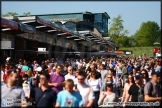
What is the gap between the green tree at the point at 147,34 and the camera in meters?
102

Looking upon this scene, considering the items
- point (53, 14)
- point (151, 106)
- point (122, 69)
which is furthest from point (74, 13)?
point (151, 106)

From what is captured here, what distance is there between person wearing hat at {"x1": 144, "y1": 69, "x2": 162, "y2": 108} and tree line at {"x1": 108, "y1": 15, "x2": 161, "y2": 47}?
8260cm

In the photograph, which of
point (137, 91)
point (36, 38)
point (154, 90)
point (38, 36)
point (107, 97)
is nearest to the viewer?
point (154, 90)

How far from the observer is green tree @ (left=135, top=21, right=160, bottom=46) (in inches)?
4026

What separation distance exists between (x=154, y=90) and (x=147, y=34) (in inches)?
4049

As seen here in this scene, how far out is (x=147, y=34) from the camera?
10581 cm

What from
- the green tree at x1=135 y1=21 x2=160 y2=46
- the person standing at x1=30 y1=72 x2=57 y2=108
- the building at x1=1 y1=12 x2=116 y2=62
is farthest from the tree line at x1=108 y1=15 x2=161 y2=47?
the person standing at x1=30 y1=72 x2=57 y2=108

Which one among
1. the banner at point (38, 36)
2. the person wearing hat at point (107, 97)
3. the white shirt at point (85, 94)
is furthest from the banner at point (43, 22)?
the white shirt at point (85, 94)

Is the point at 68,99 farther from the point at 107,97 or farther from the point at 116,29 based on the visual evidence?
the point at 116,29

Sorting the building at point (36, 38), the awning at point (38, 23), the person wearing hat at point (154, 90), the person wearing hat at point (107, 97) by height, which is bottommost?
the person wearing hat at point (107, 97)

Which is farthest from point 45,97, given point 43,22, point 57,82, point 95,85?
point 43,22

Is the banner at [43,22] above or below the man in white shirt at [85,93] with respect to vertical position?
above

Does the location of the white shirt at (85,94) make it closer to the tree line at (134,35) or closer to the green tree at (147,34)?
the tree line at (134,35)

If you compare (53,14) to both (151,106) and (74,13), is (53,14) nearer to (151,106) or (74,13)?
(74,13)
